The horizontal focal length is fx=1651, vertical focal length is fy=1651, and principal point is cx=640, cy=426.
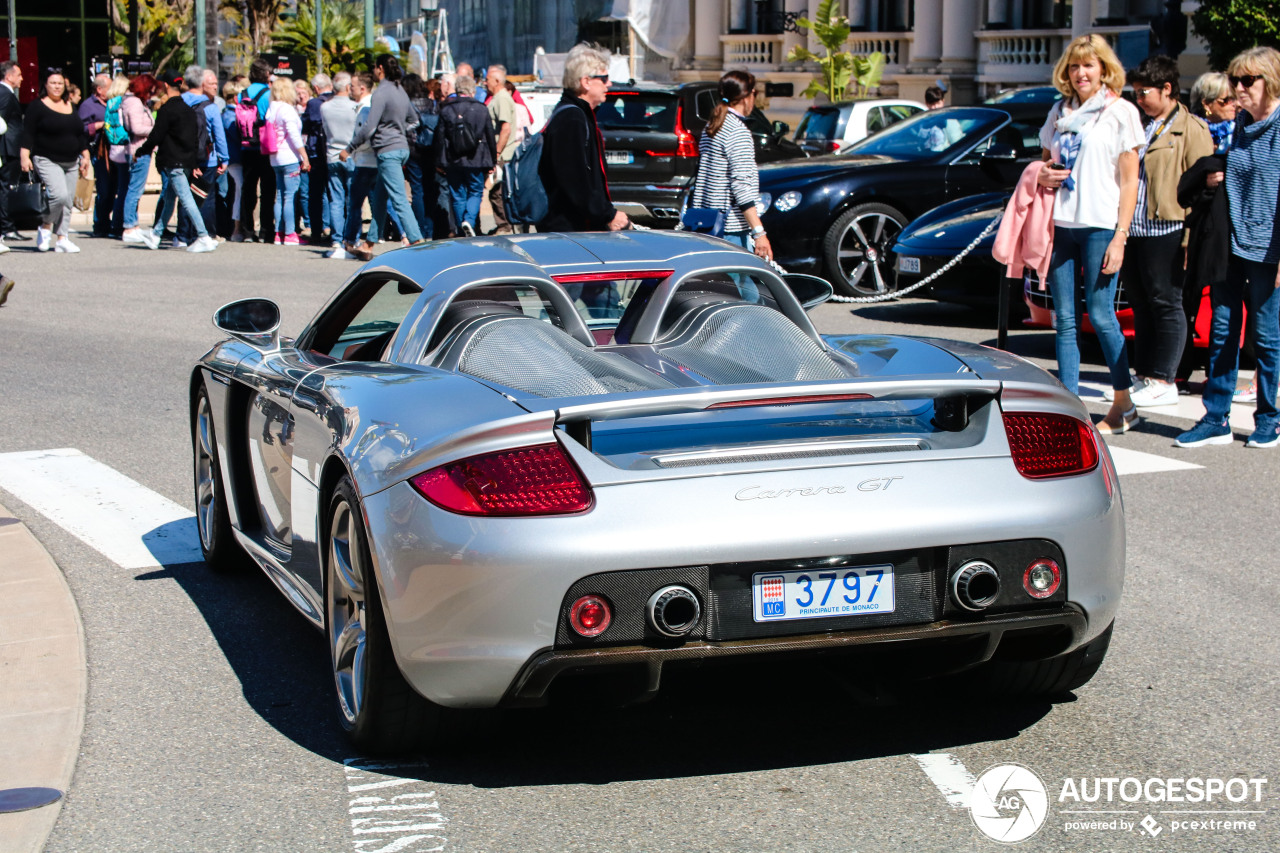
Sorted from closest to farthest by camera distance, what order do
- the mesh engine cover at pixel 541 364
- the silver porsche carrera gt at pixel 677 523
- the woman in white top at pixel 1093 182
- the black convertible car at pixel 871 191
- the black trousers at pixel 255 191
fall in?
the silver porsche carrera gt at pixel 677 523 < the mesh engine cover at pixel 541 364 < the woman in white top at pixel 1093 182 < the black convertible car at pixel 871 191 < the black trousers at pixel 255 191

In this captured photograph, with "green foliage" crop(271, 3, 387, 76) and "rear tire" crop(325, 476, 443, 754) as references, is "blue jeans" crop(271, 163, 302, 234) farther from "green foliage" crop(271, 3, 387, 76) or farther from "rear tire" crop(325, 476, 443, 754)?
"green foliage" crop(271, 3, 387, 76)

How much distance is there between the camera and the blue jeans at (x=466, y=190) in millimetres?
17328

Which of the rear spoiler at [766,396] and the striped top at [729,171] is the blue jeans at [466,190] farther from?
the rear spoiler at [766,396]

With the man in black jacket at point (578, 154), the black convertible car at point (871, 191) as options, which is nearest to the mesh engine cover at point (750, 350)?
the man in black jacket at point (578, 154)

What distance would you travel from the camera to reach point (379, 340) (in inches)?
200

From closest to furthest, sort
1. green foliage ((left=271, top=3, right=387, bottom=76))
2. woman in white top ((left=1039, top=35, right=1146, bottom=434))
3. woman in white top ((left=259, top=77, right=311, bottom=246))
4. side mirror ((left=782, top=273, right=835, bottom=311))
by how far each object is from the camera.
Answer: side mirror ((left=782, top=273, right=835, bottom=311)) → woman in white top ((left=1039, top=35, right=1146, bottom=434)) → woman in white top ((left=259, top=77, right=311, bottom=246)) → green foliage ((left=271, top=3, right=387, bottom=76))

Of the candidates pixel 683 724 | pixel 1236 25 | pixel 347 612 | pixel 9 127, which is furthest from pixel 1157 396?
pixel 1236 25

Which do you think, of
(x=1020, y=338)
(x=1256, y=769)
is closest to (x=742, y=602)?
(x=1256, y=769)

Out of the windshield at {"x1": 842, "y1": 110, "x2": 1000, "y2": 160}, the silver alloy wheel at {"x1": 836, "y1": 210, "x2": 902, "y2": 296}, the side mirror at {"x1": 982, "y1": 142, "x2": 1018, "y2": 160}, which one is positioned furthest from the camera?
the windshield at {"x1": 842, "y1": 110, "x2": 1000, "y2": 160}

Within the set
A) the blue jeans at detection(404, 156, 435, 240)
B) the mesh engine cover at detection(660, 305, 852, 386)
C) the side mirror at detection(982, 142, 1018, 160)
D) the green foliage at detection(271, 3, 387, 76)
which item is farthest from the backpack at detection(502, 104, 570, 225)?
the green foliage at detection(271, 3, 387, 76)

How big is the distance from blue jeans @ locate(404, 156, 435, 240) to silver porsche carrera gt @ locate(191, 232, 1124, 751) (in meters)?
14.2

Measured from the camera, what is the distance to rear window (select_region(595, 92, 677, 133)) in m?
20.4

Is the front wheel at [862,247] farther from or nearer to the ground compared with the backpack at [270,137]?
nearer to the ground

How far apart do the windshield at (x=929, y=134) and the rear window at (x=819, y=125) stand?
7.09 metres
